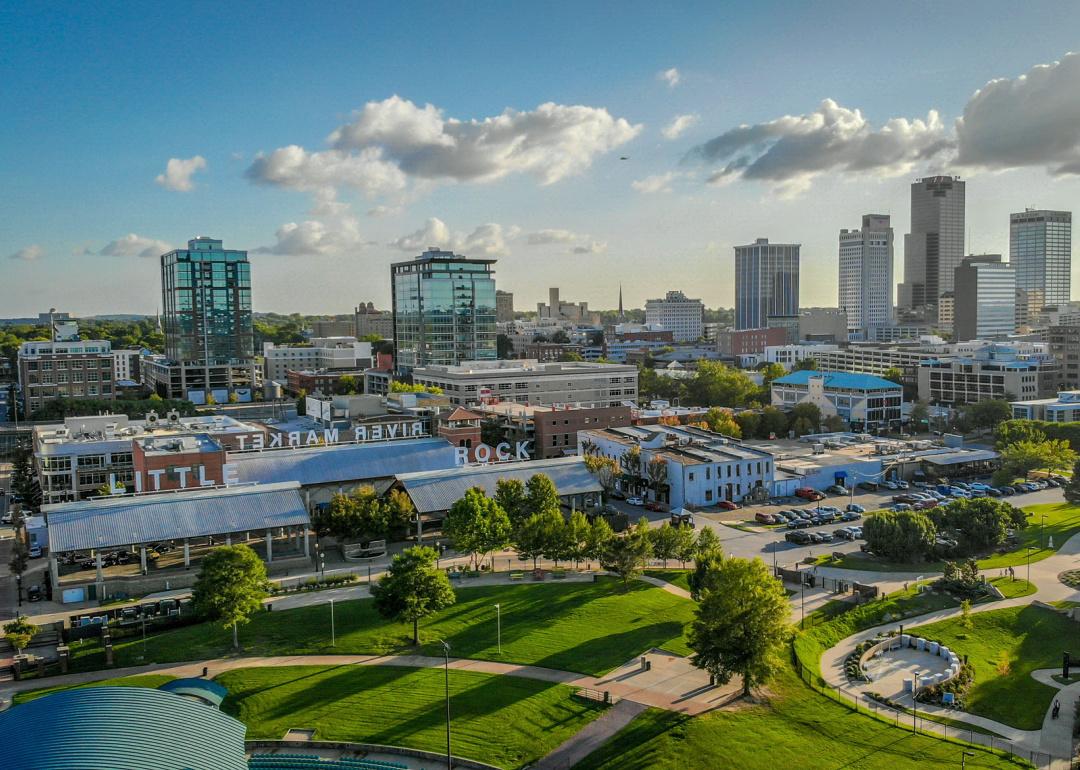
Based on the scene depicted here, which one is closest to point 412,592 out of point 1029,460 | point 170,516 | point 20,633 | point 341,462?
point 20,633

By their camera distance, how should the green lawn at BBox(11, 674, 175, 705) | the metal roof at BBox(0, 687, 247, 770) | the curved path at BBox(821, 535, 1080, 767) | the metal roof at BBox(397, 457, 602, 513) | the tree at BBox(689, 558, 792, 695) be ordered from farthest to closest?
1. the metal roof at BBox(397, 457, 602, 513)
2. the green lawn at BBox(11, 674, 175, 705)
3. the tree at BBox(689, 558, 792, 695)
4. the curved path at BBox(821, 535, 1080, 767)
5. the metal roof at BBox(0, 687, 247, 770)

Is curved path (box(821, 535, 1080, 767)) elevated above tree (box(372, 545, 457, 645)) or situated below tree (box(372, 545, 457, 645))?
below

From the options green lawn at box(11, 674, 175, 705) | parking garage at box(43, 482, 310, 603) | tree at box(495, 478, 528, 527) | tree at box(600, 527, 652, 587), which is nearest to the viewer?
green lawn at box(11, 674, 175, 705)

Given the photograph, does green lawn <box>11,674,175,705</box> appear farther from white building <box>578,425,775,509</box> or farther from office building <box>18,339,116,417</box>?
office building <box>18,339,116,417</box>

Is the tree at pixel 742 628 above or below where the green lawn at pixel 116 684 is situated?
above

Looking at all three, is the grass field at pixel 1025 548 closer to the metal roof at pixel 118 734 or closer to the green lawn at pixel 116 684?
the green lawn at pixel 116 684

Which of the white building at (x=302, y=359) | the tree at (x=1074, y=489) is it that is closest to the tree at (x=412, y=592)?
the tree at (x=1074, y=489)

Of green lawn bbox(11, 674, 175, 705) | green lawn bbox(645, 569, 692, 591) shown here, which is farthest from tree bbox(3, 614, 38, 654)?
green lawn bbox(645, 569, 692, 591)
